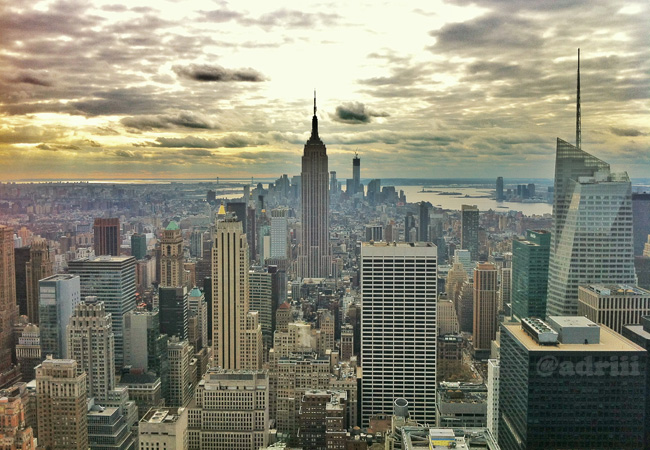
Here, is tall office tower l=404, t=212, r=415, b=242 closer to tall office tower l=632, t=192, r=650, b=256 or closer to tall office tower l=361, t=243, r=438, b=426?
tall office tower l=361, t=243, r=438, b=426

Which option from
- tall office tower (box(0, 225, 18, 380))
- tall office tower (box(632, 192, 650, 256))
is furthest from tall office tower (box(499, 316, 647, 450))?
tall office tower (box(0, 225, 18, 380))

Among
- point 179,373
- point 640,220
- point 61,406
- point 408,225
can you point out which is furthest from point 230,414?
point 640,220

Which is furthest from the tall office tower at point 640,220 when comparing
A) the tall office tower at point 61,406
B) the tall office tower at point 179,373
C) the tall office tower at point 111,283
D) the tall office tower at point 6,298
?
the tall office tower at point 6,298

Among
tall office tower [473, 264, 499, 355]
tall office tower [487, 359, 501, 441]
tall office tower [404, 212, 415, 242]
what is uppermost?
tall office tower [404, 212, 415, 242]

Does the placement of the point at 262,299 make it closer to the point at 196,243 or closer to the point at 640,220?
the point at 196,243

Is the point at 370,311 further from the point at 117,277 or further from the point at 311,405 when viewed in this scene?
the point at 117,277

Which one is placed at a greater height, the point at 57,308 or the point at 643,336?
the point at 643,336
